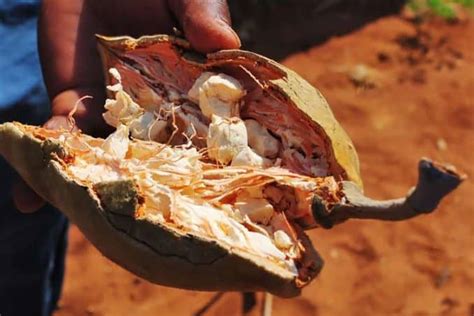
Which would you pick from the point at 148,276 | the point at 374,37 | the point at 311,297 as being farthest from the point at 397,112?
the point at 148,276

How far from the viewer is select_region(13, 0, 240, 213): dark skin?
58.8 inches

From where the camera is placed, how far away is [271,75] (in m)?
1.31

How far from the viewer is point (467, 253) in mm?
2576

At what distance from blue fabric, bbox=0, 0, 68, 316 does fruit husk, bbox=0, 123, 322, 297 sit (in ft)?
1.48

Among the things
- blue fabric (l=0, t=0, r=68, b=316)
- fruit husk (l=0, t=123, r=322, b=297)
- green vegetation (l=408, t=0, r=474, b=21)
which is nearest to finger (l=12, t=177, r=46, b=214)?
blue fabric (l=0, t=0, r=68, b=316)

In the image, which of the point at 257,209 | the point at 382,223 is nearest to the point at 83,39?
the point at 257,209

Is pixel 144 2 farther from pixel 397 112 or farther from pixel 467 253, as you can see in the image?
pixel 397 112

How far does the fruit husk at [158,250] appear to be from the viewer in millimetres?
1093

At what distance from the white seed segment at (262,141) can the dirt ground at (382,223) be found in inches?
45.9

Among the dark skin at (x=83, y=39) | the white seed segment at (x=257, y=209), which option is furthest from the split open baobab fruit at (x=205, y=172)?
the dark skin at (x=83, y=39)

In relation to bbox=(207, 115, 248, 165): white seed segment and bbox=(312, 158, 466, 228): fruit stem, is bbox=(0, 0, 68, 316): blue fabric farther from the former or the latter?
bbox=(312, 158, 466, 228): fruit stem

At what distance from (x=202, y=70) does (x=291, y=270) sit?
39 centimetres

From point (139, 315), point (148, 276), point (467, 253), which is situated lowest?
point (139, 315)

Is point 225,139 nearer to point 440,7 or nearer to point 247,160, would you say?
point 247,160
